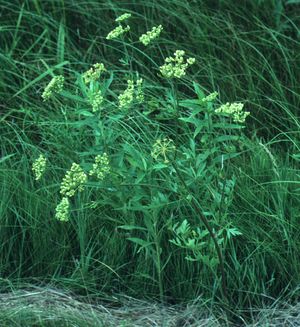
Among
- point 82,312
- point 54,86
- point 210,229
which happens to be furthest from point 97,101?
point 82,312

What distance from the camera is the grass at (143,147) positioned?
3.39 metres

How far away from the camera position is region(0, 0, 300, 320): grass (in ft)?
11.1

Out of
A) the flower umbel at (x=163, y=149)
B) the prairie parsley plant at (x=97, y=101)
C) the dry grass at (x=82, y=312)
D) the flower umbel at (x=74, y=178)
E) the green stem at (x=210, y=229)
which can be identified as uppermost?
the prairie parsley plant at (x=97, y=101)

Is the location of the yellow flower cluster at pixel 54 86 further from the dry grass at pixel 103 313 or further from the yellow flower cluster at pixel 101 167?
the dry grass at pixel 103 313

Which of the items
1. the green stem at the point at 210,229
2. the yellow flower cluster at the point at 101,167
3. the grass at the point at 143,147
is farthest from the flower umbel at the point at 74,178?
the green stem at the point at 210,229

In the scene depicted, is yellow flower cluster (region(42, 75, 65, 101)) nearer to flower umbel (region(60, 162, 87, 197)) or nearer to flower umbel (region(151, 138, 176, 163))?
flower umbel (region(60, 162, 87, 197))

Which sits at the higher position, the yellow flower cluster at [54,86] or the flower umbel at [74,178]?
the yellow flower cluster at [54,86]

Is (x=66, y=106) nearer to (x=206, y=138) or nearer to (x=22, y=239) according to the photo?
(x=22, y=239)

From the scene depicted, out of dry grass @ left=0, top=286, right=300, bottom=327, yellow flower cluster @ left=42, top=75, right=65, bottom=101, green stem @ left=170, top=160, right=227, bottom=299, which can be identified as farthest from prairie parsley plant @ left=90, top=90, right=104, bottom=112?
dry grass @ left=0, top=286, right=300, bottom=327

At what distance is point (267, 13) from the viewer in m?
4.62

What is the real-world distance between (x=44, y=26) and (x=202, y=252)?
5.72 feet

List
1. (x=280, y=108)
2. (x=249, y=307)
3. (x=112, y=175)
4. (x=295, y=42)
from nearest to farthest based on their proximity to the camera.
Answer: (x=112, y=175) < (x=249, y=307) < (x=280, y=108) < (x=295, y=42)

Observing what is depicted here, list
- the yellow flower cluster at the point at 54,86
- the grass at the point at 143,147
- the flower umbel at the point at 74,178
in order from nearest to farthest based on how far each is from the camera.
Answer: the flower umbel at the point at 74,178 → the yellow flower cluster at the point at 54,86 → the grass at the point at 143,147

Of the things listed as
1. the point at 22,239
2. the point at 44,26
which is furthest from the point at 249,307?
the point at 44,26
